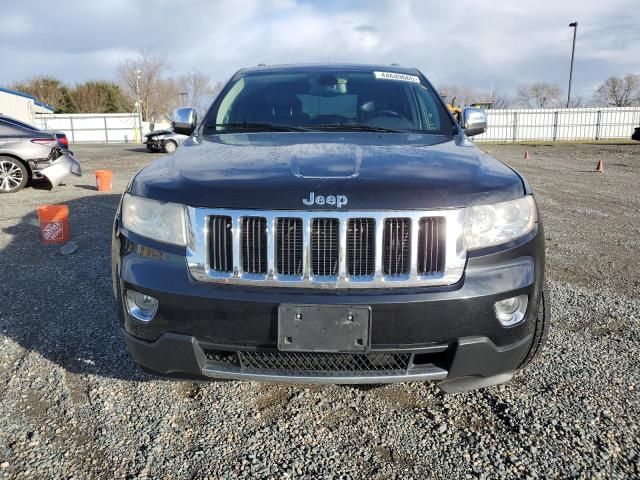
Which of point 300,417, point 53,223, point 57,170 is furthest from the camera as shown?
point 57,170

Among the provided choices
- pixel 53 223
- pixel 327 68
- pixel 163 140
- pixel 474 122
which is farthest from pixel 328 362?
pixel 163 140

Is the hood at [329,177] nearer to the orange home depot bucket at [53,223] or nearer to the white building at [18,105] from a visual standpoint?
the orange home depot bucket at [53,223]

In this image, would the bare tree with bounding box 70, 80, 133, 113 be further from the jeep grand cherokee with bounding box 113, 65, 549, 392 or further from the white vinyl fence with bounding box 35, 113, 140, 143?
the jeep grand cherokee with bounding box 113, 65, 549, 392

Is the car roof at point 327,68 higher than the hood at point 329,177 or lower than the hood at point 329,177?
higher

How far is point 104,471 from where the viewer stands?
6.45 ft

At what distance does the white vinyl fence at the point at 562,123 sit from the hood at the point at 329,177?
3545 cm

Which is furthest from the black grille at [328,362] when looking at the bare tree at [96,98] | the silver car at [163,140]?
the bare tree at [96,98]

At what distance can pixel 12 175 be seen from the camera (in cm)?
927

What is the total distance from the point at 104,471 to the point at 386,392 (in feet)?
4.42

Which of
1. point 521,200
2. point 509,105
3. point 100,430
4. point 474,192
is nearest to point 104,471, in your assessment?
point 100,430

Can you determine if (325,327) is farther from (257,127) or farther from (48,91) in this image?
(48,91)

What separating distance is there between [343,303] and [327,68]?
236cm

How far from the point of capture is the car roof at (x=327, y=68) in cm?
365

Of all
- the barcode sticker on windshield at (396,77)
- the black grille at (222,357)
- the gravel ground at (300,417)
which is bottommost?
the gravel ground at (300,417)
